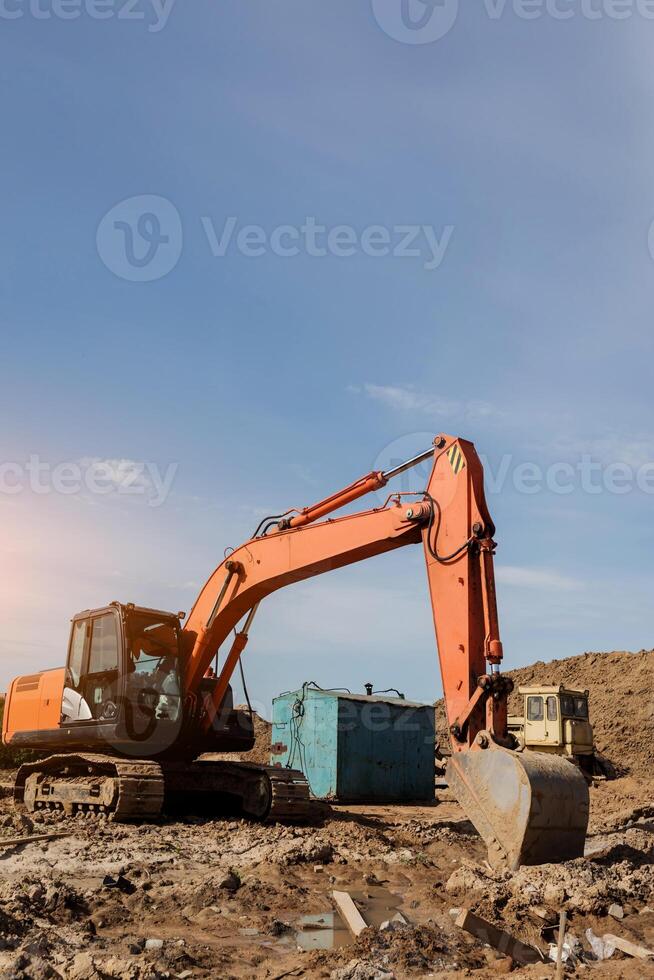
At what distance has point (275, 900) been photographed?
851 centimetres

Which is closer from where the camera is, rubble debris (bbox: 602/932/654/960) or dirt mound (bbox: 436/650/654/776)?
rubble debris (bbox: 602/932/654/960)

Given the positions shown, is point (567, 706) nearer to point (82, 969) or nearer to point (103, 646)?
point (103, 646)

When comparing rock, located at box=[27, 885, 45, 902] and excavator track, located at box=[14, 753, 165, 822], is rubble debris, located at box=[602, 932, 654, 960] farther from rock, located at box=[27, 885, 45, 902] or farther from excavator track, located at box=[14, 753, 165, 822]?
excavator track, located at box=[14, 753, 165, 822]

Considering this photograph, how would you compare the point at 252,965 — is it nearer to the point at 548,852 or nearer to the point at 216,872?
the point at 216,872

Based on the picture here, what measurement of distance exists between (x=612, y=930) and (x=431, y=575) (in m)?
4.08

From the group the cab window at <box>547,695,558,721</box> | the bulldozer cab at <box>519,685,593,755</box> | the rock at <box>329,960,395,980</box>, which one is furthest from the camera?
the cab window at <box>547,695,558,721</box>

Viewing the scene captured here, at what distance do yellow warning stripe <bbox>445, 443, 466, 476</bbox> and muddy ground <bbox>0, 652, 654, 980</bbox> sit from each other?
4332 millimetres

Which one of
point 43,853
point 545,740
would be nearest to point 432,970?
point 43,853

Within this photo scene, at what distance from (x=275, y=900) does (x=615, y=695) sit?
104ft

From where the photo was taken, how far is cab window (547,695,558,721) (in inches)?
957

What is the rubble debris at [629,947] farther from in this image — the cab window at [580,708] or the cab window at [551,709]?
the cab window at [580,708]

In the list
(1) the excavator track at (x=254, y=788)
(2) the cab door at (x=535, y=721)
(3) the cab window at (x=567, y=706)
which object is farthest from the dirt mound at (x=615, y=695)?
(1) the excavator track at (x=254, y=788)

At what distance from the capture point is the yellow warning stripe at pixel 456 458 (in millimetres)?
10234

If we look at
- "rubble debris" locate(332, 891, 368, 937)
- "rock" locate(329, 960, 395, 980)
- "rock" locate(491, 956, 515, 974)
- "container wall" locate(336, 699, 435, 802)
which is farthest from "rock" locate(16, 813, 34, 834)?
"container wall" locate(336, 699, 435, 802)
